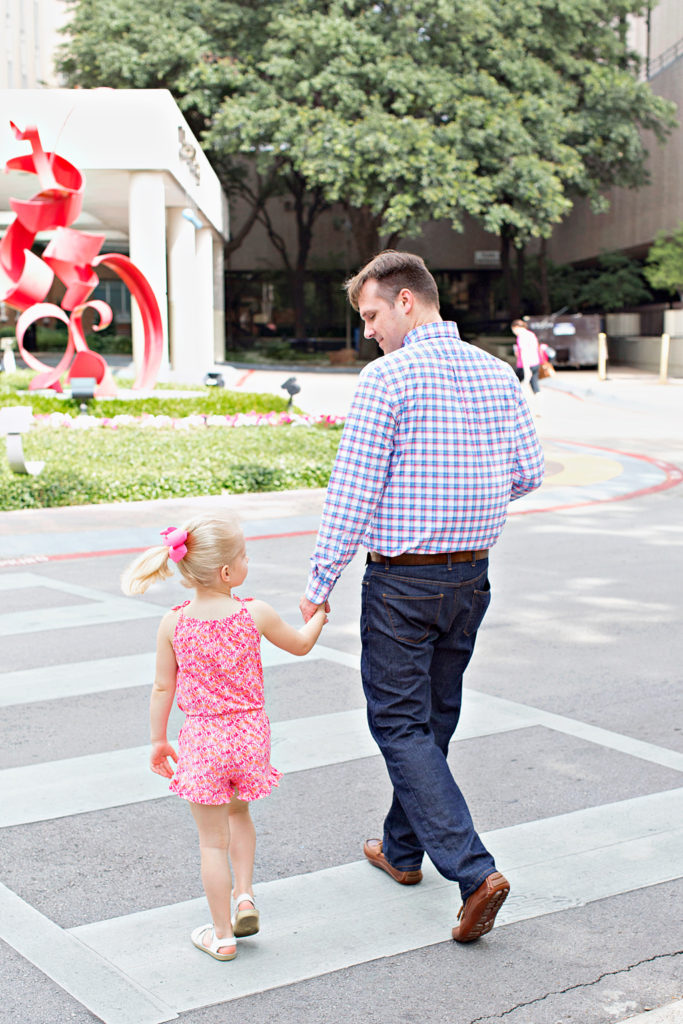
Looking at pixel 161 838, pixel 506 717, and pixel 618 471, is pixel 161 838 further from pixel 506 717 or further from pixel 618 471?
pixel 618 471

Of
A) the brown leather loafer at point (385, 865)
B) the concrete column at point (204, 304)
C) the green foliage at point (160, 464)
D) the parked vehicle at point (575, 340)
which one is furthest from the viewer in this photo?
the parked vehicle at point (575, 340)

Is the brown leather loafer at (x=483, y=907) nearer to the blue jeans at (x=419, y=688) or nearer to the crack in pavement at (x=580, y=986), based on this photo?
the blue jeans at (x=419, y=688)

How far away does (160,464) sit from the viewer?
1385 cm

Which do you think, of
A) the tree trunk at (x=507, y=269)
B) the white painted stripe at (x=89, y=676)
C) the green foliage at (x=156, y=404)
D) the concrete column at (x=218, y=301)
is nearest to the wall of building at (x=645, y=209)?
the tree trunk at (x=507, y=269)

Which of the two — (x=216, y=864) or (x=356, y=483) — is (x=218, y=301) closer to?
(x=356, y=483)

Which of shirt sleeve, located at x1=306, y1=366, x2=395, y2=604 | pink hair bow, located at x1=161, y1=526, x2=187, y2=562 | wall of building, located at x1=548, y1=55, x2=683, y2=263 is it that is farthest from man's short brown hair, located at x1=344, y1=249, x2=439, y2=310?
wall of building, located at x1=548, y1=55, x2=683, y2=263

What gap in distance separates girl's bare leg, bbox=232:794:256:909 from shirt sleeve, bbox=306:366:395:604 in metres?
0.66

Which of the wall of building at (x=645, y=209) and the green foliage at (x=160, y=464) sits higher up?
the wall of building at (x=645, y=209)

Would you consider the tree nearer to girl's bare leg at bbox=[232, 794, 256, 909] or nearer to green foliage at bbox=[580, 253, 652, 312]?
green foliage at bbox=[580, 253, 652, 312]

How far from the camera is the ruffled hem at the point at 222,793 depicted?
3428mm

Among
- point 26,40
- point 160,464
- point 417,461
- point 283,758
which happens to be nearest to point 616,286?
point 160,464

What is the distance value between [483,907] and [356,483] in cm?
126

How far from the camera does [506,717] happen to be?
581 centimetres

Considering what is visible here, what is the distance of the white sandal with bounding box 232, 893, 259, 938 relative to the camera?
141 inches
